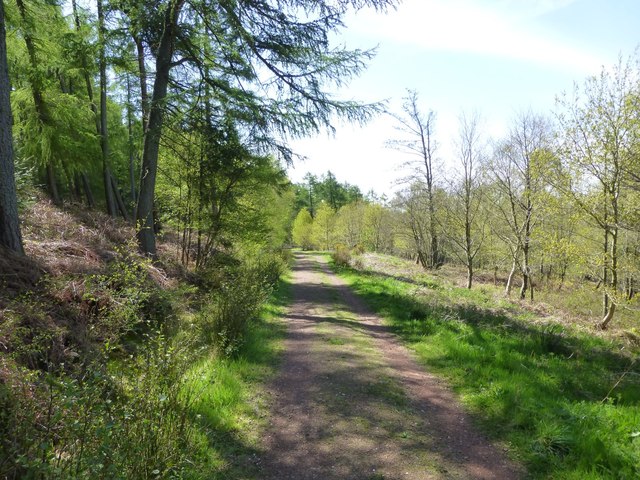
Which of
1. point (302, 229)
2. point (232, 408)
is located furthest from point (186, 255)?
point (302, 229)

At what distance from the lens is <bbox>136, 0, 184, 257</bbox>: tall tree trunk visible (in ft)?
29.3

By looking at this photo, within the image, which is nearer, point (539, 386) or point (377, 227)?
point (539, 386)

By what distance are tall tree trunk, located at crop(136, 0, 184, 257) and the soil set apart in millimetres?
5242

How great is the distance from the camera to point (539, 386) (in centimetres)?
535

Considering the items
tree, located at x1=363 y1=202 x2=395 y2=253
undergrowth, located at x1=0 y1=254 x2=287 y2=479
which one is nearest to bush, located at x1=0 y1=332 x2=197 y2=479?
undergrowth, located at x1=0 y1=254 x2=287 y2=479

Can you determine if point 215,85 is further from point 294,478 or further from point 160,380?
point 294,478

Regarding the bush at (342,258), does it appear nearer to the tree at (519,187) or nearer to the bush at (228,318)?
the tree at (519,187)

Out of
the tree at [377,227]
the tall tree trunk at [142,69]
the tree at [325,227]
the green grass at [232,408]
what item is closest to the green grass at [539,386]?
the green grass at [232,408]

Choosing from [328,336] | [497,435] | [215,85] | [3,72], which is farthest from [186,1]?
[497,435]

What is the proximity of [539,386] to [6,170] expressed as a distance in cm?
864

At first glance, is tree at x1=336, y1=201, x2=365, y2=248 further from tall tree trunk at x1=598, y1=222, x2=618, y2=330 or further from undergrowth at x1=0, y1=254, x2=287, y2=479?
undergrowth at x1=0, y1=254, x2=287, y2=479

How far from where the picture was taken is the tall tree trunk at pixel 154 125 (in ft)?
29.3

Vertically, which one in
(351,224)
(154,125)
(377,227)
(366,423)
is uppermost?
(154,125)

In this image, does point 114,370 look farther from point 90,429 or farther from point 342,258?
point 342,258
